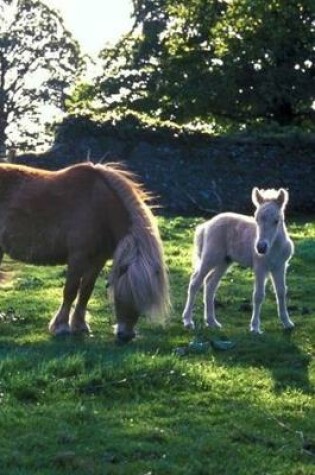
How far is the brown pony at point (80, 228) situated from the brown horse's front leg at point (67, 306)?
0.4 inches

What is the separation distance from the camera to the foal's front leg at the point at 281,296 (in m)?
10.6

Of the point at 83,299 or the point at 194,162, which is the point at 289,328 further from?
the point at 194,162

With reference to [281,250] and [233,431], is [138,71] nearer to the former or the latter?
[281,250]

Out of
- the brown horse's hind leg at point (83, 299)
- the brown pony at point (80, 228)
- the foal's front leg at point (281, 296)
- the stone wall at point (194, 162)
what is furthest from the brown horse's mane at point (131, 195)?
the stone wall at point (194, 162)

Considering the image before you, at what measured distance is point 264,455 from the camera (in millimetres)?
5957

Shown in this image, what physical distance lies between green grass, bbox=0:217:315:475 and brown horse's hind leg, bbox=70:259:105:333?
19 centimetres

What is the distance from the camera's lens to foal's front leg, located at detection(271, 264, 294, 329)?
10586 mm

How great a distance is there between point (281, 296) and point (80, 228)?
96.6 inches

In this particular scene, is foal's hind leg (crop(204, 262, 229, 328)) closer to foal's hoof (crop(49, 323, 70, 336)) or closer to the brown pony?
the brown pony

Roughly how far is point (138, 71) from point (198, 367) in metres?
33.6

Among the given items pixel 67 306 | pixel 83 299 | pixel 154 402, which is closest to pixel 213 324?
pixel 83 299

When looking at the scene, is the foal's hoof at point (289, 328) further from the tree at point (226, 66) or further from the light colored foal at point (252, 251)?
the tree at point (226, 66)

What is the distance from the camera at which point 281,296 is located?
1067 centimetres

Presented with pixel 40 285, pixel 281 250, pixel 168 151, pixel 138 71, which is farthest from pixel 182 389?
pixel 138 71
